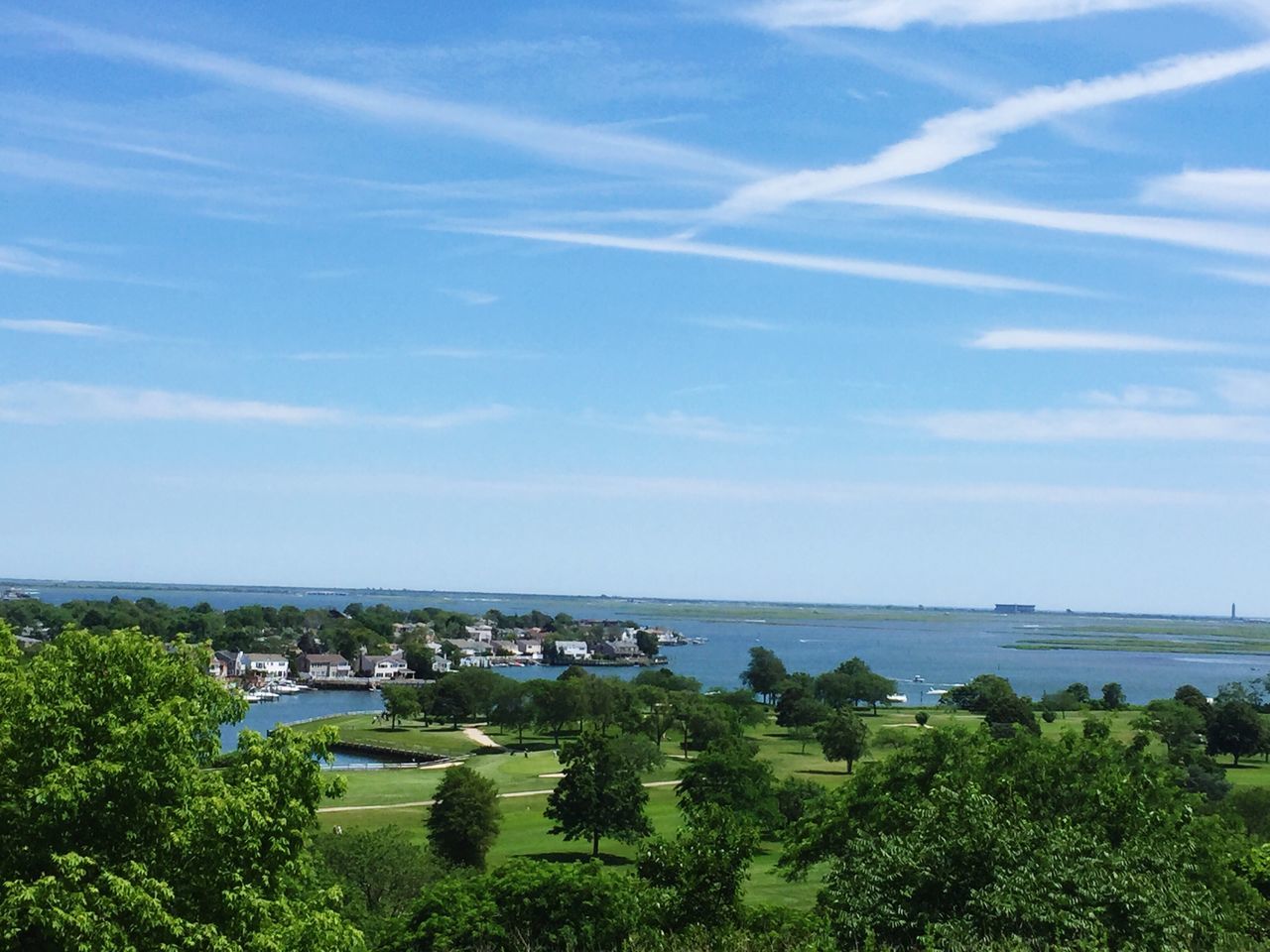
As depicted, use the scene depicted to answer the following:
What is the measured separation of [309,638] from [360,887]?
441 ft

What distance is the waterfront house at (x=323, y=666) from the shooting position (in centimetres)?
13975

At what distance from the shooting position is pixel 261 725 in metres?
90.9

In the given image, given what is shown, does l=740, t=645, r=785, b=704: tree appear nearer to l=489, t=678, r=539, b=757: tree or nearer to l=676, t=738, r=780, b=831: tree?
l=489, t=678, r=539, b=757: tree

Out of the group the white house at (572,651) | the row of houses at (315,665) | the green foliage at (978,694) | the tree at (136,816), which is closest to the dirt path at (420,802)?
the tree at (136,816)

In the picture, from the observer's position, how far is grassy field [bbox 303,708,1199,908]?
40.6 meters

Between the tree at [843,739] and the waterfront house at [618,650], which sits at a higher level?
the tree at [843,739]

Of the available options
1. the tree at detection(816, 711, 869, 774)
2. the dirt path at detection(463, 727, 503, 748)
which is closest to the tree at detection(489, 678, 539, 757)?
the dirt path at detection(463, 727, 503, 748)

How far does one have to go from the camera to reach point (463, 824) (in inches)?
1517

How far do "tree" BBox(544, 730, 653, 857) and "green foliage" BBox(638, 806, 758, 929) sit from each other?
21080mm

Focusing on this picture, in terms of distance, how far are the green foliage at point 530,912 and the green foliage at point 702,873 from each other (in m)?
0.48

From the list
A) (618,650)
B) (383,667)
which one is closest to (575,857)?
(383,667)

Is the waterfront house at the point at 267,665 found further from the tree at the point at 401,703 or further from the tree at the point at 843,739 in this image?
the tree at the point at 843,739

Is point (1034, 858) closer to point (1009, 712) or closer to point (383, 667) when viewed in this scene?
point (1009, 712)

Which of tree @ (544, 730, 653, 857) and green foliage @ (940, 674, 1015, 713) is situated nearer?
tree @ (544, 730, 653, 857)
